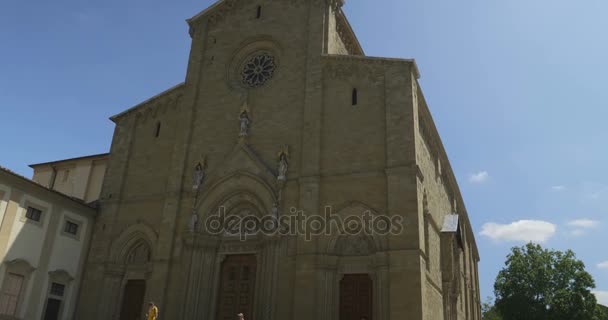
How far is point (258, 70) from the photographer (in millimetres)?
24609

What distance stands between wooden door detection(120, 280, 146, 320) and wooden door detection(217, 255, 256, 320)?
13.5ft

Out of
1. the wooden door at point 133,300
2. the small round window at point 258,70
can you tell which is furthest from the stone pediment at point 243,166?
the wooden door at point 133,300

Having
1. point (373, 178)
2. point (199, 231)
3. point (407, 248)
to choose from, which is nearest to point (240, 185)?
point (199, 231)

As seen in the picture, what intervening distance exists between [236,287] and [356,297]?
5.51 meters

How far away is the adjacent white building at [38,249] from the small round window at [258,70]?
10.6m

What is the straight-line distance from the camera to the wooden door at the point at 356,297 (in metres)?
17.9

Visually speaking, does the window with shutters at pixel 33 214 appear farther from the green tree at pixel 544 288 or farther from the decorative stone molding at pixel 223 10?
the green tree at pixel 544 288

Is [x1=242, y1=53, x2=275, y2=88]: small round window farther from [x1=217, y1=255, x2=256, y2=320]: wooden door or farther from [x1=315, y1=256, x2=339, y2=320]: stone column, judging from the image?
[x1=315, y1=256, x2=339, y2=320]: stone column

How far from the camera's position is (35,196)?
22219 mm

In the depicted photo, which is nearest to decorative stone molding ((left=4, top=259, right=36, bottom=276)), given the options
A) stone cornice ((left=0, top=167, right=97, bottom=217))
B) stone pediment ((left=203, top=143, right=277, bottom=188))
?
stone cornice ((left=0, top=167, right=97, bottom=217))

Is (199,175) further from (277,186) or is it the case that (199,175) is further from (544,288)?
(544,288)

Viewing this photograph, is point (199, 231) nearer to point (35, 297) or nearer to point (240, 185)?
point (240, 185)

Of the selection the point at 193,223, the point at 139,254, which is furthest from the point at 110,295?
the point at 193,223

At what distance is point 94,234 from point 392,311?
1608cm
